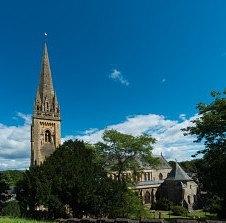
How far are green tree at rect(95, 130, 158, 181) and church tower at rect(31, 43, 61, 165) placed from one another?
33762 mm

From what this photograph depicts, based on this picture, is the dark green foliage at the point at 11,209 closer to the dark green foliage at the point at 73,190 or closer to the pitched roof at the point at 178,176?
the dark green foliage at the point at 73,190

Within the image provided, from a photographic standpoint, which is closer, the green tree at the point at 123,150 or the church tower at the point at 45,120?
the green tree at the point at 123,150

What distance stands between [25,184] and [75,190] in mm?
6631

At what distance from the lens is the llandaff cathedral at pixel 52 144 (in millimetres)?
89375

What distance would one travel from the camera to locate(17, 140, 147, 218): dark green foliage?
43.8 meters

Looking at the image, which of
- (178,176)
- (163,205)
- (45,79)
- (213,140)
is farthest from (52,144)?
(213,140)

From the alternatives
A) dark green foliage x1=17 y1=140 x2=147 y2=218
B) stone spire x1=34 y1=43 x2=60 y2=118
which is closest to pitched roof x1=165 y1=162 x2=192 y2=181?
stone spire x1=34 y1=43 x2=60 y2=118

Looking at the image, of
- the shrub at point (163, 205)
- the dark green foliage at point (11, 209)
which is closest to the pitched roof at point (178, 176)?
the shrub at point (163, 205)

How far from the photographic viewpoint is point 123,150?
58.4 m

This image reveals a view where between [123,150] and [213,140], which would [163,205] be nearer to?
[123,150]

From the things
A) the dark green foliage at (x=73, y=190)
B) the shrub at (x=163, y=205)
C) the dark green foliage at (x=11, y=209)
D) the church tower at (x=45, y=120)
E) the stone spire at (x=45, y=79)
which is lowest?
the shrub at (x=163, y=205)

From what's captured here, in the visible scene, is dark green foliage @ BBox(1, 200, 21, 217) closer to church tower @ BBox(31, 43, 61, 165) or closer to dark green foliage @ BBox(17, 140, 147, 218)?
dark green foliage @ BBox(17, 140, 147, 218)

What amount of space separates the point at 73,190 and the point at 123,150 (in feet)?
49.7

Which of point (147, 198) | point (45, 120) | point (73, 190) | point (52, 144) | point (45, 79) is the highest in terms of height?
point (45, 79)
